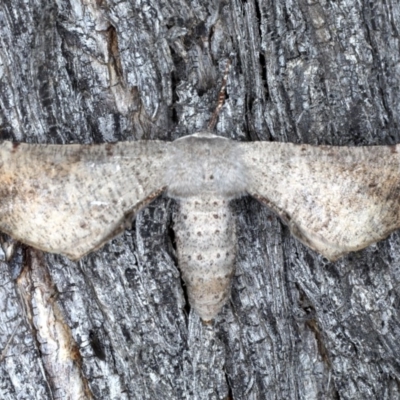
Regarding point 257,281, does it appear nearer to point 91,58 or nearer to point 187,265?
point 187,265

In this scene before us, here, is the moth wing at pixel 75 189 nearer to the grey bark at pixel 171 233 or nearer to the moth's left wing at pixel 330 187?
the grey bark at pixel 171 233

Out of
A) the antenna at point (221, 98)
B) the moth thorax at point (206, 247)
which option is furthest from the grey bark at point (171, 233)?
the moth thorax at point (206, 247)

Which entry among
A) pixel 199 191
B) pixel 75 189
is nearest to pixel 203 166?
pixel 199 191

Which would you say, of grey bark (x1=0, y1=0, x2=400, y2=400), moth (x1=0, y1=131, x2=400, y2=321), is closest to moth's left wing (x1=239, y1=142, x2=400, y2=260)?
moth (x1=0, y1=131, x2=400, y2=321)

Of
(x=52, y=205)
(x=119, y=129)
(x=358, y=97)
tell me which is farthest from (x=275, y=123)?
(x=52, y=205)

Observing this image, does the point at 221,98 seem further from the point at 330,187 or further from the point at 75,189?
the point at 75,189

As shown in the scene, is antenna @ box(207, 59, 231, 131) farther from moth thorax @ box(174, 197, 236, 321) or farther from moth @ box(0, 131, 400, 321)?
moth thorax @ box(174, 197, 236, 321)
